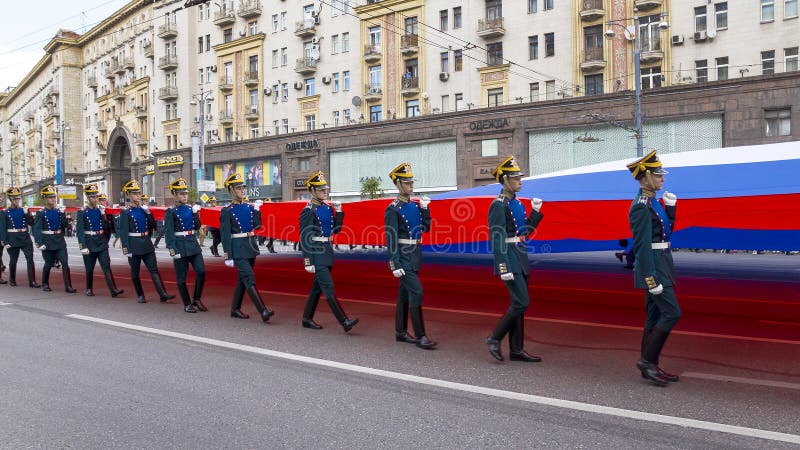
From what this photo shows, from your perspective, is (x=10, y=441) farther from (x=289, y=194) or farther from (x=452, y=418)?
(x=289, y=194)

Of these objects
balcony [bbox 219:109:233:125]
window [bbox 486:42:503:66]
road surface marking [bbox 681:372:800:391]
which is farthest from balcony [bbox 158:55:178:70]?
road surface marking [bbox 681:372:800:391]

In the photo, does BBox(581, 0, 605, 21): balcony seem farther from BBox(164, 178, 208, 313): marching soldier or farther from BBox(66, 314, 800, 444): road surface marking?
BBox(66, 314, 800, 444): road surface marking

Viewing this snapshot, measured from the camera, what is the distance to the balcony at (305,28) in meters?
46.6

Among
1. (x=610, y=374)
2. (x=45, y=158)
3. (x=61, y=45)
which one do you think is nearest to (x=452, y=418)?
(x=610, y=374)

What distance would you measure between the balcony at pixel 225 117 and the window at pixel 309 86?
8.54m

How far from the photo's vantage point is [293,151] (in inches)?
1850

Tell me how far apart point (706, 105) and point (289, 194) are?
92.5 feet

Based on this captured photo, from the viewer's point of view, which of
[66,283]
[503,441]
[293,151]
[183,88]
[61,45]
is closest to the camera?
[503,441]

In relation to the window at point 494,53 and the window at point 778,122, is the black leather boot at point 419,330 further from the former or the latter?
the window at point 494,53

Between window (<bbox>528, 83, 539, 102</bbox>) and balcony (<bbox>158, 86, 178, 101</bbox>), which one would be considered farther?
balcony (<bbox>158, 86, 178, 101</bbox>)

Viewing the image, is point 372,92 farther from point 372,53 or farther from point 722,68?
point 722,68

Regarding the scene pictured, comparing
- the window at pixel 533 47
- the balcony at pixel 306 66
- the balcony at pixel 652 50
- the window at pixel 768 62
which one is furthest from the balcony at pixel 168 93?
the window at pixel 768 62

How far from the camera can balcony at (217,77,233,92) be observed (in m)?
53.5

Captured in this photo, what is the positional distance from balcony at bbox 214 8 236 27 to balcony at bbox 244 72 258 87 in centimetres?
480
